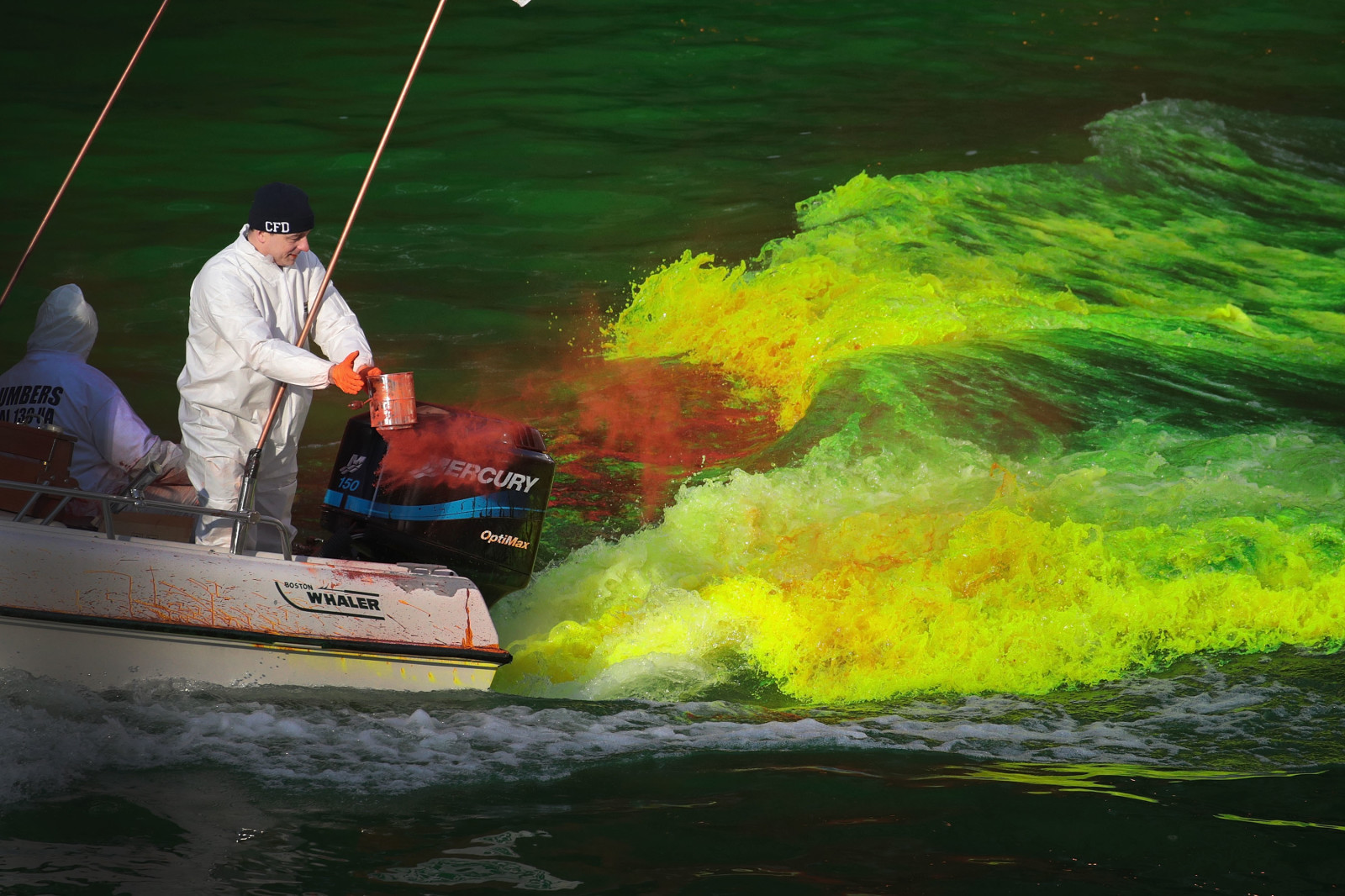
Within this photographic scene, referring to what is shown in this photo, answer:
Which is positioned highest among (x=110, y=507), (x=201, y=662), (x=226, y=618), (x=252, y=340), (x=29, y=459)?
(x=252, y=340)

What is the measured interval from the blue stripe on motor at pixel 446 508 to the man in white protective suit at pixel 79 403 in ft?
1.94

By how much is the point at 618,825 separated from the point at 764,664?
177 centimetres

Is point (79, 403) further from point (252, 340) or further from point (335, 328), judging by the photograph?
point (335, 328)

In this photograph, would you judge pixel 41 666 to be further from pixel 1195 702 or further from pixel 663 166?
pixel 663 166

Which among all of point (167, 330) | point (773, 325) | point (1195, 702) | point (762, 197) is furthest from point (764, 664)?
point (762, 197)

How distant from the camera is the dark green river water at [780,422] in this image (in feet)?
13.7

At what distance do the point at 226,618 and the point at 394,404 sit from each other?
35.3 inches

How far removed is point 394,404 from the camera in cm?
479

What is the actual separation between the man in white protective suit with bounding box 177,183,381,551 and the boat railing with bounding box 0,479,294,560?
28 cm

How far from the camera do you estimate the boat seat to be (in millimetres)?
4805

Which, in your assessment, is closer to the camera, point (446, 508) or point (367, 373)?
point (367, 373)

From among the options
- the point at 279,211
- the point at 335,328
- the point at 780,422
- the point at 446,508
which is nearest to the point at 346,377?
the point at 335,328

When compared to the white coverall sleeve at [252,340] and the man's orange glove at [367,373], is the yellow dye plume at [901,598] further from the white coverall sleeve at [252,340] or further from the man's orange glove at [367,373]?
the white coverall sleeve at [252,340]

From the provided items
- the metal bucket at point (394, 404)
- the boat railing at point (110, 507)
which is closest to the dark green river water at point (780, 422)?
the boat railing at point (110, 507)
